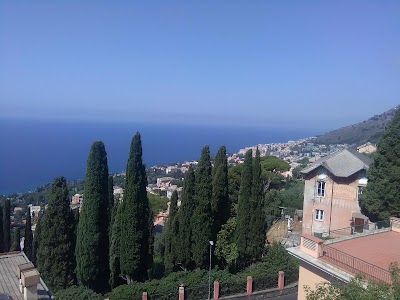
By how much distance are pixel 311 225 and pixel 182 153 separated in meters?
173

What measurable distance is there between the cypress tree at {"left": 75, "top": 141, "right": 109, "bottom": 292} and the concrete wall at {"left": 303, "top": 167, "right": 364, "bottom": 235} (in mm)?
14047

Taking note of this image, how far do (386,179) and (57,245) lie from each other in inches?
604

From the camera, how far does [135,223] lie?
17.5m

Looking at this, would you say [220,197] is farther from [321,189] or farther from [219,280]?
[321,189]

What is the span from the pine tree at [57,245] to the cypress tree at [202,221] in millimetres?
5542

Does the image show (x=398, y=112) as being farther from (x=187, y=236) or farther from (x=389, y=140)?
(x=187, y=236)

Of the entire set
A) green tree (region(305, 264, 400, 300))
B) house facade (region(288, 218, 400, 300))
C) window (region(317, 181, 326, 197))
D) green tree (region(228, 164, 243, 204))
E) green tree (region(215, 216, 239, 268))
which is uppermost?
green tree (region(305, 264, 400, 300))

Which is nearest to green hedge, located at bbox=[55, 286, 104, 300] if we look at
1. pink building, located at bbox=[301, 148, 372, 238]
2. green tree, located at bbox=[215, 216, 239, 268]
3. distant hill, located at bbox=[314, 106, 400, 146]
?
green tree, located at bbox=[215, 216, 239, 268]

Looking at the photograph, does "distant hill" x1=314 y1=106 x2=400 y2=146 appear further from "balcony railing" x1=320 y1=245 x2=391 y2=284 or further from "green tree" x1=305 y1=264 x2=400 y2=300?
"green tree" x1=305 y1=264 x2=400 y2=300

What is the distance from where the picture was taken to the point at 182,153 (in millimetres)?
198875

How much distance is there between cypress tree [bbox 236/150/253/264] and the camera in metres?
19.6

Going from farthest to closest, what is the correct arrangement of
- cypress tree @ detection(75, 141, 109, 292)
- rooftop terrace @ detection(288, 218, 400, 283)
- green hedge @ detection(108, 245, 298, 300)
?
cypress tree @ detection(75, 141, 109, 292) → green hedge @ detection(108, 245, 298, 300) → rooftop terrace @ detection(288, 218, 400, 283)

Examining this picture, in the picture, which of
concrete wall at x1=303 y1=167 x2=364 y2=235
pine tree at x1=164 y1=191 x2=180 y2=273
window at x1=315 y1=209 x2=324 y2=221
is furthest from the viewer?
window at x1=315 y1=209 x2=324 y2=221

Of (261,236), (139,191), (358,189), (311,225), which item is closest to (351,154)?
(358,189)
